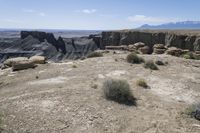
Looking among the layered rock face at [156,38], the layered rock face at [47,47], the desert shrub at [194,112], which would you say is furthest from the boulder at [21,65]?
the layered rock face at [47,47]

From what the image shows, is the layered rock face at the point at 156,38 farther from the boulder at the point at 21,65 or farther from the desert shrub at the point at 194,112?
the desert shrub at the point at 194,112

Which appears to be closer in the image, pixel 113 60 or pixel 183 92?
pixel 183 92

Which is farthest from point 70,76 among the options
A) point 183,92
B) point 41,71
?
point 183,92

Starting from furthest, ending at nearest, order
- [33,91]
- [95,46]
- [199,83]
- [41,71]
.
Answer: [95,46], [41,71], [199,83], [33,91]

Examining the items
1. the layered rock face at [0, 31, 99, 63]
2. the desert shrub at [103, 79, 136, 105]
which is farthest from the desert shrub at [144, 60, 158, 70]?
the layered rock face at [0, 31, 99, 63]

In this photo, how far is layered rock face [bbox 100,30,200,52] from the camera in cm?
4644

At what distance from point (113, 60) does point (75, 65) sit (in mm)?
3747

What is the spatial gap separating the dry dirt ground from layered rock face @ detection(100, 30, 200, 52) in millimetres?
23167

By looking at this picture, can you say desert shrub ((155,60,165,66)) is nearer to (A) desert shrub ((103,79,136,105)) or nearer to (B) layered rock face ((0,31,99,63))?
(A) desert shrub ((103,79,136,105))

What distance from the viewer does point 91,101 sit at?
49.4 ft

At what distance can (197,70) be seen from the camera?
24.6 metres

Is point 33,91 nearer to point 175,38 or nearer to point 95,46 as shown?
point 175,38

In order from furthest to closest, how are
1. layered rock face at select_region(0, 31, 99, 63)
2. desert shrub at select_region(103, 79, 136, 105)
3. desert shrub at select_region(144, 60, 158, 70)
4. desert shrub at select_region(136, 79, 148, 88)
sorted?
layered rock face at select_region(0, 31, 99, 63)
desert shrub at select_region(144, 60, 158, 70)
desert shrub at select_region(136, 79, 148, 88)
desert shrub at select_region(103, 79, 136, 105)

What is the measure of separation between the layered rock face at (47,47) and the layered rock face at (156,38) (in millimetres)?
23233
